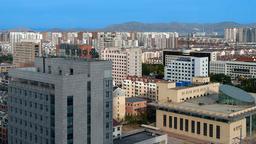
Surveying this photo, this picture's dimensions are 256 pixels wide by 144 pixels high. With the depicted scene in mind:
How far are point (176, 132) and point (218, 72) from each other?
15.0 metres

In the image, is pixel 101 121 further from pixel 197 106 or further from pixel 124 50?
pixel 124 50

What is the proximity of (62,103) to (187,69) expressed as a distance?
15863 mm

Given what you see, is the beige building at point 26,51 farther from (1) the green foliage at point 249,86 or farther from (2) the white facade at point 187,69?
(1) the green foliage at point 249,86

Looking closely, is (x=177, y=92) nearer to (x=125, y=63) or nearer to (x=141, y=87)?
(x=141, y=87)

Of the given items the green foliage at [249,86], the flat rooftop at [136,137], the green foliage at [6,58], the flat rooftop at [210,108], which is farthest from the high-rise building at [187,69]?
the green foliage at [6,58]

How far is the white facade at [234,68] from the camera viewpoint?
91.8 ft

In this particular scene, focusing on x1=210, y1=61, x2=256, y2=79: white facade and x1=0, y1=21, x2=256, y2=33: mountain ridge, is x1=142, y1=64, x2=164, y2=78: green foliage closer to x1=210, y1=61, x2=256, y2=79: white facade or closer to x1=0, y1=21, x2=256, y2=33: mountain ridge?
x1=210, y1=61, x2=256, y2=79: white facade

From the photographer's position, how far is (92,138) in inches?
339

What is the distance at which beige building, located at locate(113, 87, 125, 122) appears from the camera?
1614cm

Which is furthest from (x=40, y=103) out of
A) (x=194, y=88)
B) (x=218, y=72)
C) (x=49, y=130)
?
(x=218, y=72)

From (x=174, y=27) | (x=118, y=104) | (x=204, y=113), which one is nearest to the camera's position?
(x=204, y=113)

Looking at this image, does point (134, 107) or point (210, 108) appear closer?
point (210, 108)

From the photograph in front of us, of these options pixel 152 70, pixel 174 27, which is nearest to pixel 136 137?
pixel 152 70

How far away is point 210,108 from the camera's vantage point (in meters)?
14.7
